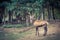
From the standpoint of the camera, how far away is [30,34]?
340 cm

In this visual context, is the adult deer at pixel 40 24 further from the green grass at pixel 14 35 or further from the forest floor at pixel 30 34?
the green grass at pixel 14 35

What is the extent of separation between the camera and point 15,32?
136 inches

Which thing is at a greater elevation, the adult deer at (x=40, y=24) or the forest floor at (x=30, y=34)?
the adult deer at (x=40, y=24)

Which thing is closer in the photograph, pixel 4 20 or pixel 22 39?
pixel 22 39

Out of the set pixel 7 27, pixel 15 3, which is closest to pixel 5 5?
pixel 15 3

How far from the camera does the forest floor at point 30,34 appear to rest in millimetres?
3359

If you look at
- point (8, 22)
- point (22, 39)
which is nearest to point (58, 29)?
point (22, 39)

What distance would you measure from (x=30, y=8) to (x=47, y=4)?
351mm

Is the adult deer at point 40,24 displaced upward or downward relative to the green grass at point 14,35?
upward

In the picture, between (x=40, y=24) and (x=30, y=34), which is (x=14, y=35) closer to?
(x=30, y=34)

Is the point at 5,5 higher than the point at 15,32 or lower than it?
higher

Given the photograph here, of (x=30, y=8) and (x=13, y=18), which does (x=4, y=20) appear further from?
(x=30, y=8)

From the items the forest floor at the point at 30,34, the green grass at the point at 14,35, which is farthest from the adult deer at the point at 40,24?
the green grass at the point at 14,35

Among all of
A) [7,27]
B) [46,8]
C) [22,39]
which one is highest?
[46,8]
